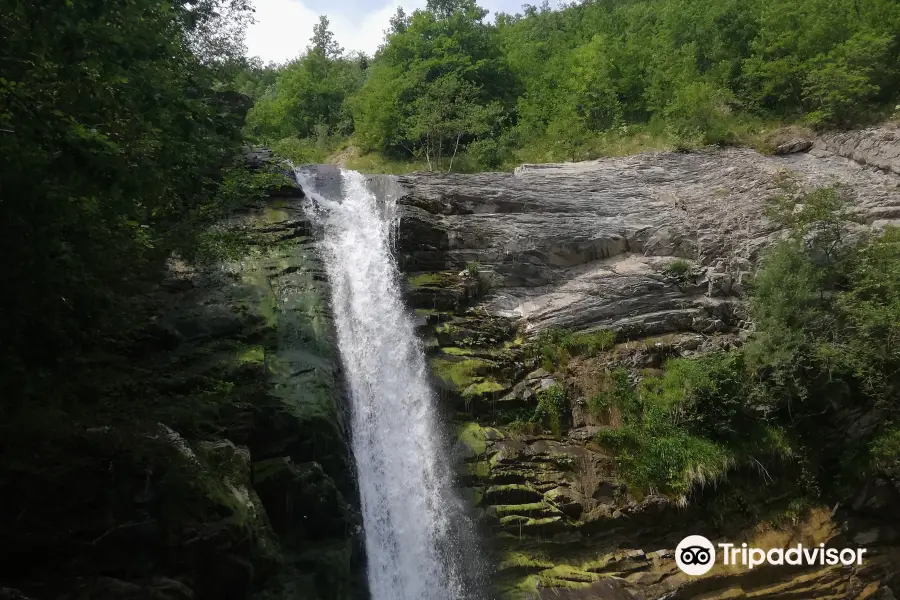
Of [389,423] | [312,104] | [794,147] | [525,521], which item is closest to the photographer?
[525,521]

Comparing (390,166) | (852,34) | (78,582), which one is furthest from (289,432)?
(852,34)

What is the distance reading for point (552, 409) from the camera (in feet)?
45.6

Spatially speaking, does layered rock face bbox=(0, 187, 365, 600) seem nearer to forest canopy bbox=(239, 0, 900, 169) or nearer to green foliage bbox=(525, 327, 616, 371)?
green foliage bbox=(525, 327, 616, 371)

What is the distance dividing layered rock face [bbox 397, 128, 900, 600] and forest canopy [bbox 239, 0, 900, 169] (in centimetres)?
315

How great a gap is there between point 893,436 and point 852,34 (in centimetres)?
1639

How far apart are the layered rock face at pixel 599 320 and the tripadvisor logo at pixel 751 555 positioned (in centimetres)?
17

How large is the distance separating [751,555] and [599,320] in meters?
6.27

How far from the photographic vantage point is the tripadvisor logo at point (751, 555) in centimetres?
1206

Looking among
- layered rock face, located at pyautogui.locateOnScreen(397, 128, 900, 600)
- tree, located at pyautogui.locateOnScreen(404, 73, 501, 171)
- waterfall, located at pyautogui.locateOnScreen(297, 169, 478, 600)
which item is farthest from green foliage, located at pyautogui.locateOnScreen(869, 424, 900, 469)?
tree, located at pyautogui.locateOnScreen(404, 73, 501, 171)

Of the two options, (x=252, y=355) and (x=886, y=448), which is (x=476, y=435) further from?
(x=886, y=448)

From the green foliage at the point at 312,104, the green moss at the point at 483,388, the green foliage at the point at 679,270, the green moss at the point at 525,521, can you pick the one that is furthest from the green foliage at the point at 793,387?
the green foliage at the point at 312,104

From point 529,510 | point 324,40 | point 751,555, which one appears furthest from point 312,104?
point 751,555

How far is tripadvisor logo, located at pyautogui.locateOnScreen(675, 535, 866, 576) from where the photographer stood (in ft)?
39.6

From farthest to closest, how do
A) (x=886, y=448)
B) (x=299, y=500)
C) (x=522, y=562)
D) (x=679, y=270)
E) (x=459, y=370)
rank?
(x=679, y=270) < (x=459, y=370) < (x=886, y=448) < (x=522, y=562) < (x=299, y=500)
